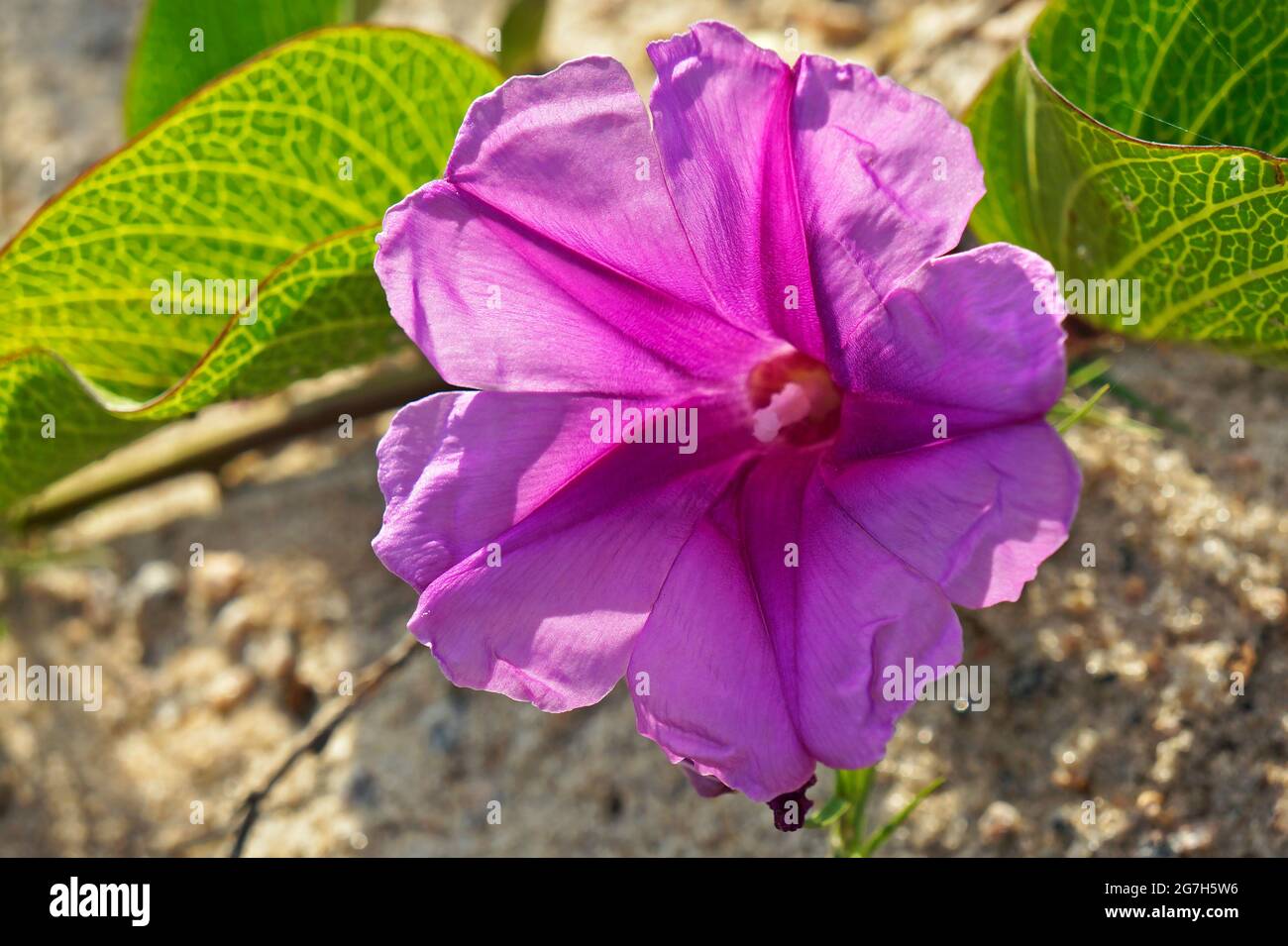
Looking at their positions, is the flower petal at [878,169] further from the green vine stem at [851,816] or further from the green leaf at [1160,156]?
the green vine stem at [851,816]

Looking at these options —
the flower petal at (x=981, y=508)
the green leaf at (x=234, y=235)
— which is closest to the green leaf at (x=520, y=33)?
the green leaf at (x=234, y=235)

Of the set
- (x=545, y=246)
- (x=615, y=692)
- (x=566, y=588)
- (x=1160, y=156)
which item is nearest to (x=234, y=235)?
(x=545, y=246)

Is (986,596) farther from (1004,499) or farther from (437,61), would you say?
(437,61)

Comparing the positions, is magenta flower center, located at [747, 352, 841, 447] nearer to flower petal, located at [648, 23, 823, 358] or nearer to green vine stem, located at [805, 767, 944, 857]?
flower petal, located at [648, 23, 823, 358]

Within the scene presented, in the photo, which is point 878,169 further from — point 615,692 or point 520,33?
point 520,33
